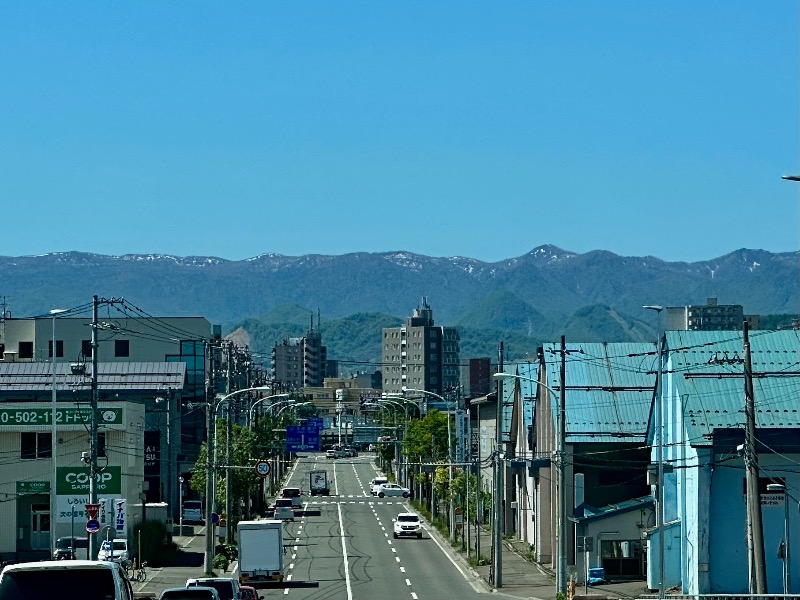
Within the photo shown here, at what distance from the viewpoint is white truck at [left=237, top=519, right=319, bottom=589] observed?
60.1 metres

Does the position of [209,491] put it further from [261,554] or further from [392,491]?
[392,491]

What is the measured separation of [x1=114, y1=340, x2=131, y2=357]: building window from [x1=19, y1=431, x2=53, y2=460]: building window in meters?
58.6

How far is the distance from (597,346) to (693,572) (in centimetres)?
1738

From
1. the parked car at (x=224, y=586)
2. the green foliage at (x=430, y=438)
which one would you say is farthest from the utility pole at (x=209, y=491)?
the green foliage at (x=430, y=438)

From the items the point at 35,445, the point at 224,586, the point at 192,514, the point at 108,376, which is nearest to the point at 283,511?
the point at 192,514

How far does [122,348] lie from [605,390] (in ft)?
245

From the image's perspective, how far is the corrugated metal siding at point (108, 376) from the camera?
103 metres

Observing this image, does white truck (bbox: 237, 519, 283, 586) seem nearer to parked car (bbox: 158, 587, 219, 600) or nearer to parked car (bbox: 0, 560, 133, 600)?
parked car (bbox: 158, 587, 219, 600)

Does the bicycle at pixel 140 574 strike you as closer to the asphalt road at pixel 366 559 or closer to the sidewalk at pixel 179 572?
the sidewalk at pixel 179 572

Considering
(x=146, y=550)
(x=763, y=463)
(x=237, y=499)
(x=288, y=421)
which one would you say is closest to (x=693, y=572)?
(x=763, y=463)

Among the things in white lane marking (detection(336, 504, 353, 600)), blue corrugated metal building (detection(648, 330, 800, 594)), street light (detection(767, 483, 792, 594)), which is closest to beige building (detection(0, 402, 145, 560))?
white lane marking (detection(336, 504, 353, 600))

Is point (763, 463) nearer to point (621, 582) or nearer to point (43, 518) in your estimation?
point (621, 582)

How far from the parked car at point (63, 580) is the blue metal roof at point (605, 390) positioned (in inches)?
1623

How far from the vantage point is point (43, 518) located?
73.6m
